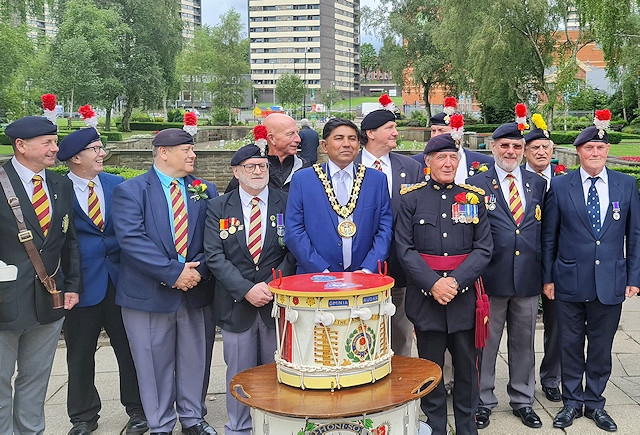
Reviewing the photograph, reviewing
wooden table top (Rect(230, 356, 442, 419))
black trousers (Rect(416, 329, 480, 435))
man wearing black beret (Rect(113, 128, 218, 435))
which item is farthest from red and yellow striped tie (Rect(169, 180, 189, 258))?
black trousers (Rect(416, 329, 480, 435))

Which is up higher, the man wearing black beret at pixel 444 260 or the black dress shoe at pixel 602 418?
the man wearing black beret at pixel 444 260

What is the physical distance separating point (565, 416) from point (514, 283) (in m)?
1.00

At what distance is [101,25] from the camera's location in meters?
35.5

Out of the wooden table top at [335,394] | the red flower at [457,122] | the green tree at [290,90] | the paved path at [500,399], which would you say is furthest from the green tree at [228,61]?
the wooden table top at [335,394]

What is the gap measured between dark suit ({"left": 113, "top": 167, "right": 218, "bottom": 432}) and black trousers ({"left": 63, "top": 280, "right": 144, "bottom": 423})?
0.91 feet

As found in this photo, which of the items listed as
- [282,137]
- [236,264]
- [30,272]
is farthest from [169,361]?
[282,137]

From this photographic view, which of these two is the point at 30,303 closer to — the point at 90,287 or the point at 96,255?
the point at 90,287

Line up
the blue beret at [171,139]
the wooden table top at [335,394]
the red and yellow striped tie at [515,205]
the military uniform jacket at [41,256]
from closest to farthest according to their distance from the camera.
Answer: the wooden table top at [335,394]
the military uniform jacket at [41,256]
the blue beret at [171,139]
the red and yellow striped tie at [515,205]

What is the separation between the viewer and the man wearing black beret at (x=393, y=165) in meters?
4.89

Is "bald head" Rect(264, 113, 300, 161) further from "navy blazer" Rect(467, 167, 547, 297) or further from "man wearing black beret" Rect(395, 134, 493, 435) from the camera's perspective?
"navy blazer" Rect(467, 167, 547, 297)

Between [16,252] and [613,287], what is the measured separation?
3962mm

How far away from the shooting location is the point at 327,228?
13.9ft

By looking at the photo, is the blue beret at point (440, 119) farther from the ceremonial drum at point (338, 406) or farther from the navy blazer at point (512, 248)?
the ceremonial drum at point (338, 406)

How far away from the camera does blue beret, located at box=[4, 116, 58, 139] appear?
13.2ft
